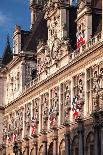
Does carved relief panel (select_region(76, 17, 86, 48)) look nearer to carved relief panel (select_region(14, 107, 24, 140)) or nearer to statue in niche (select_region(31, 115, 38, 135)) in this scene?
statue in niche (select_region(31, 115, 38, 135))

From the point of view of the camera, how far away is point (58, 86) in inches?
1982

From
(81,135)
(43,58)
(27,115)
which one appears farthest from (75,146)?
(43,58)

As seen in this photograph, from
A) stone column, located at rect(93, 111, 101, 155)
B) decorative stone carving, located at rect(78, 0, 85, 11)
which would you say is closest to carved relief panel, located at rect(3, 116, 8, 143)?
decorative stone carving, located at rect(78, 0, 85, 11)

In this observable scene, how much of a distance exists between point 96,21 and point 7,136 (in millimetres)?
24245

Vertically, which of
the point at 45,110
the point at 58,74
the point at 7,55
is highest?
the point at 7,55

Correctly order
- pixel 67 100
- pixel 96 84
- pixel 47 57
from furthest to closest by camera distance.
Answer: pixel 47 57 → pixel 67 100 → pixel 96 84

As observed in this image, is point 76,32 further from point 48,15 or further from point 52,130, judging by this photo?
point 52,130

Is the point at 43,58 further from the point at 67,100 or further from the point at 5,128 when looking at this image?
the point at 5,128

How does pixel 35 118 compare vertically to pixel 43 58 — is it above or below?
below

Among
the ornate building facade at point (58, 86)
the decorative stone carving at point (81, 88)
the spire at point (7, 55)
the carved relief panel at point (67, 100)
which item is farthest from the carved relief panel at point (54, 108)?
the spire at point (7, 55)

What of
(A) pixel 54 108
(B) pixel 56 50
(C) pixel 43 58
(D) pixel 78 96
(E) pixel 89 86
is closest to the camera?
(E) pixel 89 86

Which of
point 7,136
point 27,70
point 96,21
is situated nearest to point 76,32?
point 96,21

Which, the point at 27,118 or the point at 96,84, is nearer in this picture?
the point at 96,84

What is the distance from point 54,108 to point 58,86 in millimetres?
2206
